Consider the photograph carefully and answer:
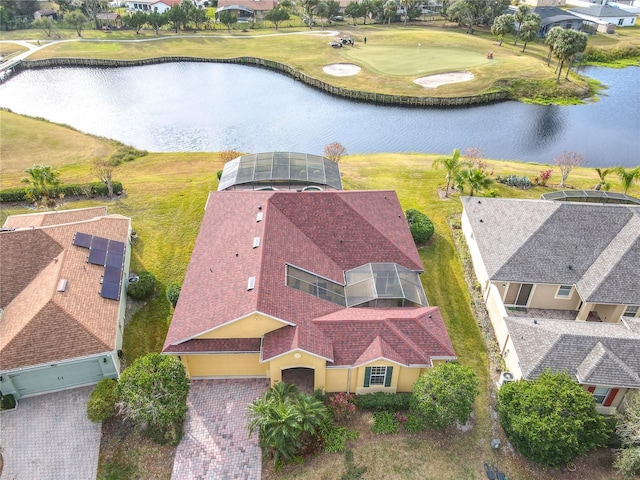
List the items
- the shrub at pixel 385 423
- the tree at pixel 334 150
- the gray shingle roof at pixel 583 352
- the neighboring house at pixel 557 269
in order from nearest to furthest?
the gray shingle roof at pixel 583 352 → the shrub at pixel 385 423 → the neighboring house at pixel 557 269 → the tree at pixel 334 150

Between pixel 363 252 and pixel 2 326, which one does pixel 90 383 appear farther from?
pixel 363 252

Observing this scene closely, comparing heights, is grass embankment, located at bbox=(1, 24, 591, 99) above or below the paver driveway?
above

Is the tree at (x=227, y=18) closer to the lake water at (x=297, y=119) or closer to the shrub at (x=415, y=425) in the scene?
the lake water at (x=297, y=119)

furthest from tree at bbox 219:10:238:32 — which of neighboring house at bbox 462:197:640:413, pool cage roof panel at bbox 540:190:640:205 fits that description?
neighboring house at bbox 462:197:640:413

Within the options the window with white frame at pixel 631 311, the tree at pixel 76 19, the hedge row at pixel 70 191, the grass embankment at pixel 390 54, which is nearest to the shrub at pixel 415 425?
the window with white frame at pixel 631 311

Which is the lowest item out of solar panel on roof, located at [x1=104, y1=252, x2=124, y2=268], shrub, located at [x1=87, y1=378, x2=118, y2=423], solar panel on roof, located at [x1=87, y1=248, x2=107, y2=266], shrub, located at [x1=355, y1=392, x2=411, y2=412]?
shrub, located at [x1=355, y1=392, x2=411, y2=412]

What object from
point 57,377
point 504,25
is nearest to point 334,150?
point 57,377

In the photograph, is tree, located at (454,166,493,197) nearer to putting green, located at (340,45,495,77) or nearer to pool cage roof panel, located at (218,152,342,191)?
pool cage roof panel, located at (218,152,342,191)

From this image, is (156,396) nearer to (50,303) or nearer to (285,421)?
(285,421)
